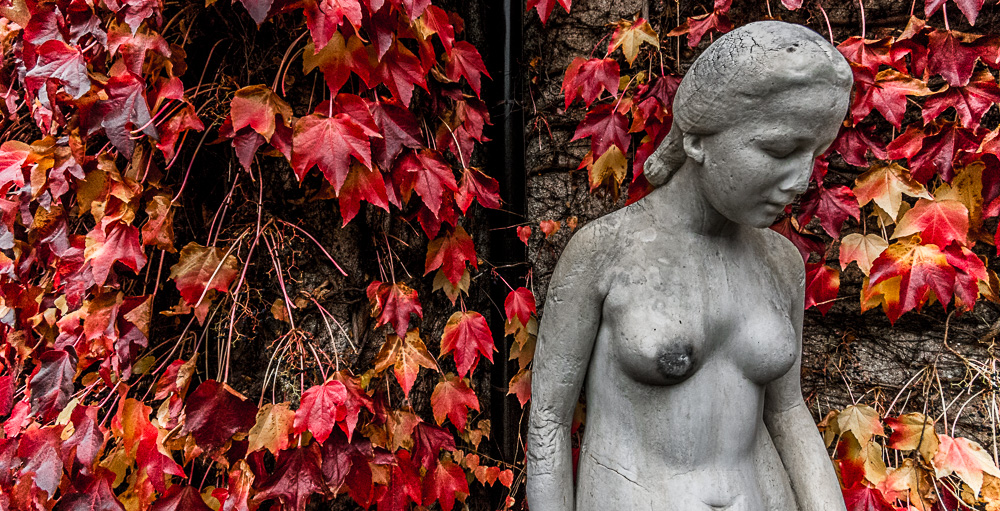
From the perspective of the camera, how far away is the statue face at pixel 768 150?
3.07 feet

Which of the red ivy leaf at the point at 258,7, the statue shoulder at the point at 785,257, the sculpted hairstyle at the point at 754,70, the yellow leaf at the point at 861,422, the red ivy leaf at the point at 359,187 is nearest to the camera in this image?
the sculpted hairstyle at the point at 754,70

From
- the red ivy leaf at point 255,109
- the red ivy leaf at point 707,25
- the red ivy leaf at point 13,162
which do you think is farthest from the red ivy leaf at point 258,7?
the red ivy leaf at point 707,25

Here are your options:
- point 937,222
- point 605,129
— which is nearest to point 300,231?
point 605,129

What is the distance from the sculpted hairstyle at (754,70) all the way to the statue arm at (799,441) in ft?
1.48

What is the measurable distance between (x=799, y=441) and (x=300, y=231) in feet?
4.09

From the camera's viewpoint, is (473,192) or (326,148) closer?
(326,148)

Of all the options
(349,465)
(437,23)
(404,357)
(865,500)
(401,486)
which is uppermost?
(437,23)

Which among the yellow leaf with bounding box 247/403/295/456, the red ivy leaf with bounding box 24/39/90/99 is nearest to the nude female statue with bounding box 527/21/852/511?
the yellow leaf with bounding box 247/403/295/456

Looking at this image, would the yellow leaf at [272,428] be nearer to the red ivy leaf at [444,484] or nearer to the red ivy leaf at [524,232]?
the red ivy leaf at [444,484]

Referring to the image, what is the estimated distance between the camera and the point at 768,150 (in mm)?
965

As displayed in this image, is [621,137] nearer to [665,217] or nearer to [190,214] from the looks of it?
[665,217]

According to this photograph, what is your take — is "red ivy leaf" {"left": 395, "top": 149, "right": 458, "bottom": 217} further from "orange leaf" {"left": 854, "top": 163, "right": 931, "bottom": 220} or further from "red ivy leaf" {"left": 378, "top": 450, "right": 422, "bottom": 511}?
"orange leaf" {"left": 854, "top": 163, "right": 931, "bottom": 220}

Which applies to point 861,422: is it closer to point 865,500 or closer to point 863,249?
point 865,500

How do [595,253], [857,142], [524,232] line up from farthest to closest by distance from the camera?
[524,232], [857,142], [595,253]
